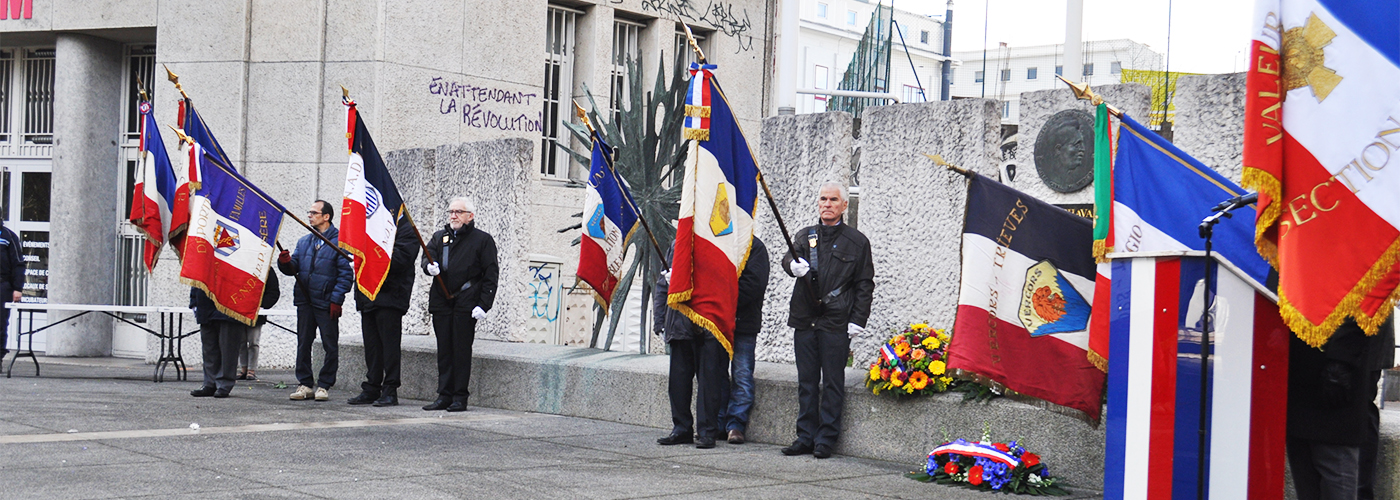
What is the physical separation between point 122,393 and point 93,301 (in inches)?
242

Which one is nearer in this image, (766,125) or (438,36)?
(766,125)

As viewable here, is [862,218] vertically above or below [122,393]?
above

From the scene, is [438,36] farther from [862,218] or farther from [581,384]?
[862,218]

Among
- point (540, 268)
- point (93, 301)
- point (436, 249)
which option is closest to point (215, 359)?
point (436, 249)

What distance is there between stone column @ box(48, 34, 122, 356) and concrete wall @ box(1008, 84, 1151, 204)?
13520 millimetres

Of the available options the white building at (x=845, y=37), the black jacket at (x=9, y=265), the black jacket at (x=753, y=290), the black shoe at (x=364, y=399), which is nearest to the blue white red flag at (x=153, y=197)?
the black shoe at (x=364, y=399)

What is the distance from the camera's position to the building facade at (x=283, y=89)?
15211 mm

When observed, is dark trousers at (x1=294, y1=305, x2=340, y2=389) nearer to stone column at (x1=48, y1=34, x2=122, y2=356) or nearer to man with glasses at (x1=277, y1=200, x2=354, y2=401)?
man with glasses at (x1=277, y1=200, x2=354, y2=401)

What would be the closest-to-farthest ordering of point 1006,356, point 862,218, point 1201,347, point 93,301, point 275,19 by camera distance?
point 1201,347, point 1006,356, point 862,218, point 275,19, point 93,301

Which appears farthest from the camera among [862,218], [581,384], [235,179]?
[235,179]

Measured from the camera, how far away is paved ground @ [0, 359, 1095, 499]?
Answer: 629 cm

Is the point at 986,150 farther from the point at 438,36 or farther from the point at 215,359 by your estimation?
the point at 438,36

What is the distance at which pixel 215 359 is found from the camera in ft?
36.3

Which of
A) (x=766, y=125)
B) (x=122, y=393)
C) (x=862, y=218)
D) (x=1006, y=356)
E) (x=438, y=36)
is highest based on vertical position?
(x=438, y=36)
